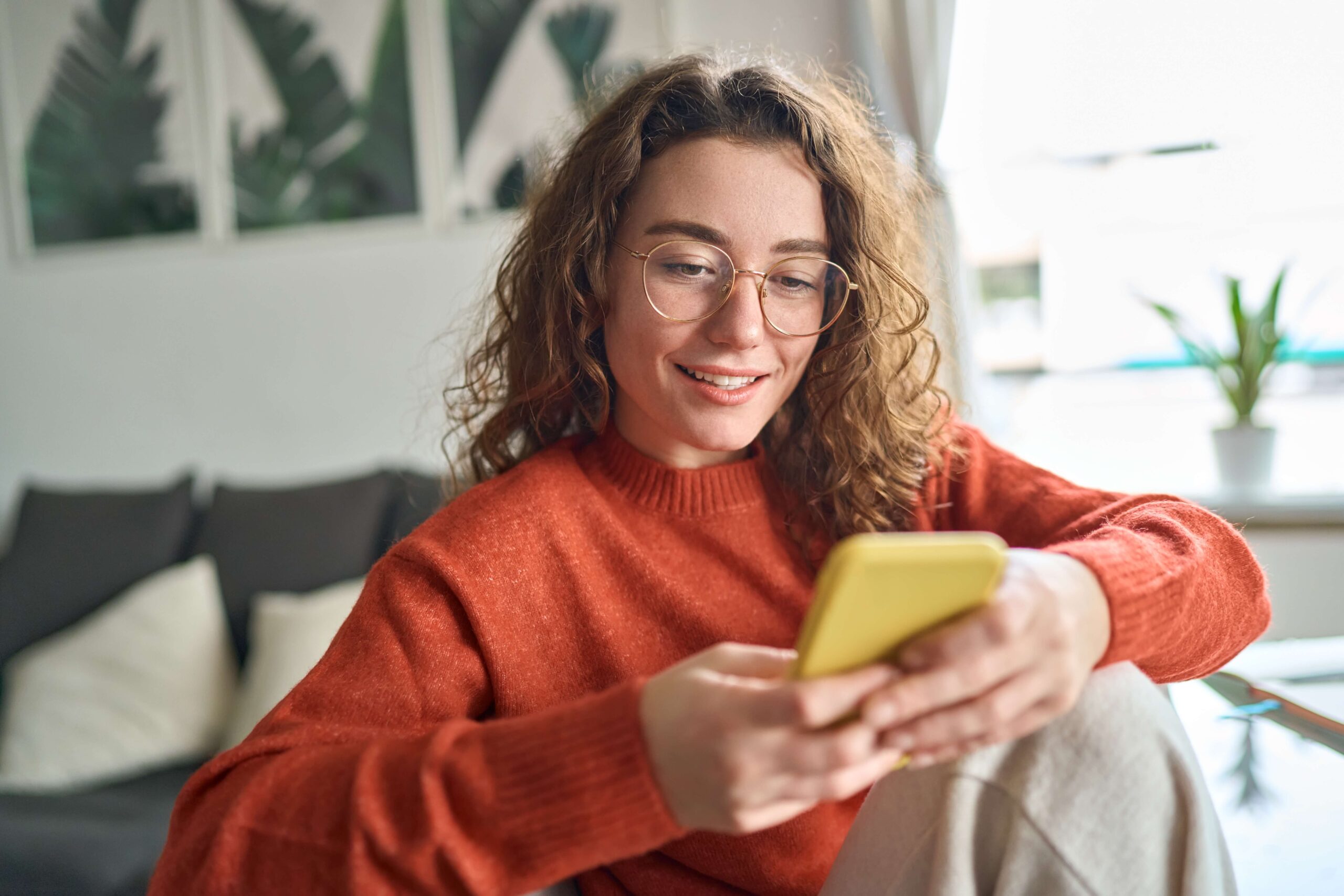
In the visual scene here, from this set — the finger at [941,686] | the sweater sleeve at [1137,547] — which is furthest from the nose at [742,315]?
the finger at [941,686]

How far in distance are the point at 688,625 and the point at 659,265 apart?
0.41m

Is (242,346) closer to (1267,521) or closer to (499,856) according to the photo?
(499,856)

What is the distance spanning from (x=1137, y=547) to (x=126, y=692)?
232 centimetres

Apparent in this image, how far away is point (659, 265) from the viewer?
3.59 feet

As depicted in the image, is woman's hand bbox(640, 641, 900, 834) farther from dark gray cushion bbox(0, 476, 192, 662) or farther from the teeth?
dark gray cushion bbox(0, 476, 192, 662)

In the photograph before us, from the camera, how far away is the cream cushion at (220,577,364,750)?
2.27 m

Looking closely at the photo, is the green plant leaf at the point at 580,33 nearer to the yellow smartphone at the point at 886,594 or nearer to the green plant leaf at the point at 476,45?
the green plant leaf at the point at 476,45

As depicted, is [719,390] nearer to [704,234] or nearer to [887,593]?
[704,234]

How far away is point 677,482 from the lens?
1202 mm

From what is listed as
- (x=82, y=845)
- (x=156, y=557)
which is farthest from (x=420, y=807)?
(x=156, y=557)

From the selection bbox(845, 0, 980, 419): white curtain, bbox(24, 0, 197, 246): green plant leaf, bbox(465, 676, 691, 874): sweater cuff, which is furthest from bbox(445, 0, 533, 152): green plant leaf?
bbox(465, 676, 691, 874): sweater cuff

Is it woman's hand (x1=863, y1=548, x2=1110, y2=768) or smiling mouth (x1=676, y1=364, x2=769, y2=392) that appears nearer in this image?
woman's hand (x1=863, y1=548, x2=1110, y2=768)

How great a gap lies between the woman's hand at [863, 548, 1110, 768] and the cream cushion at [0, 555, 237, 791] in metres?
2.14

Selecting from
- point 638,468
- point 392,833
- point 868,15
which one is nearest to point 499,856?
point 392,833
